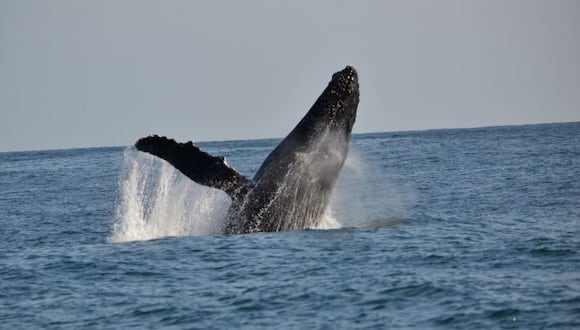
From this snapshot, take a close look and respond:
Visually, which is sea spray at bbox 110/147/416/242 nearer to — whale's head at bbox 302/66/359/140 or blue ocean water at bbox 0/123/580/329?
blue ocean water at bbox 0/123/580/329

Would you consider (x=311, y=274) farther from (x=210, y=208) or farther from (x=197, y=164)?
(x=210, y=208)

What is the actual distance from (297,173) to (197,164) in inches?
62.8

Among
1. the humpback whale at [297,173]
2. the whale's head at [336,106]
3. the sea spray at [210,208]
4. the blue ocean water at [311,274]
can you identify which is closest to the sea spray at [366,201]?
the sea spray at [210,208]

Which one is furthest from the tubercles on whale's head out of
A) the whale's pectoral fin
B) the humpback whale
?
the whale's pectoral fin

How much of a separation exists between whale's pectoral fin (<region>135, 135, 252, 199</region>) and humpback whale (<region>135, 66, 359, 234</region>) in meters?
0.01

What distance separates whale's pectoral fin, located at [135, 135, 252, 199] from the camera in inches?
570

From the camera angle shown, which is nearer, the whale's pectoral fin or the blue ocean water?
the blue ocean water

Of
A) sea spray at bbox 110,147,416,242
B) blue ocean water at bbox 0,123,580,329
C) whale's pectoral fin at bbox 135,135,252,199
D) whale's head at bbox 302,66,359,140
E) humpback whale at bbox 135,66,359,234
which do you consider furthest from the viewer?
sea spray at bbox 110,147,416,242

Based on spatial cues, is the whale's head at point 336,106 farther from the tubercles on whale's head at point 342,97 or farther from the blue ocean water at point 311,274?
the blue ocean water at point 311,274

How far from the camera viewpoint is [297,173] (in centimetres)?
1534

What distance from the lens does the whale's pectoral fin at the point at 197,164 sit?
1448 cm

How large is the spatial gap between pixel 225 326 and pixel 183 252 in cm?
426

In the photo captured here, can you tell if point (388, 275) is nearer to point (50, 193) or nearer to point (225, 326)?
point (225, 326)

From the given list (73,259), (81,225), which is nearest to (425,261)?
(73,259)
